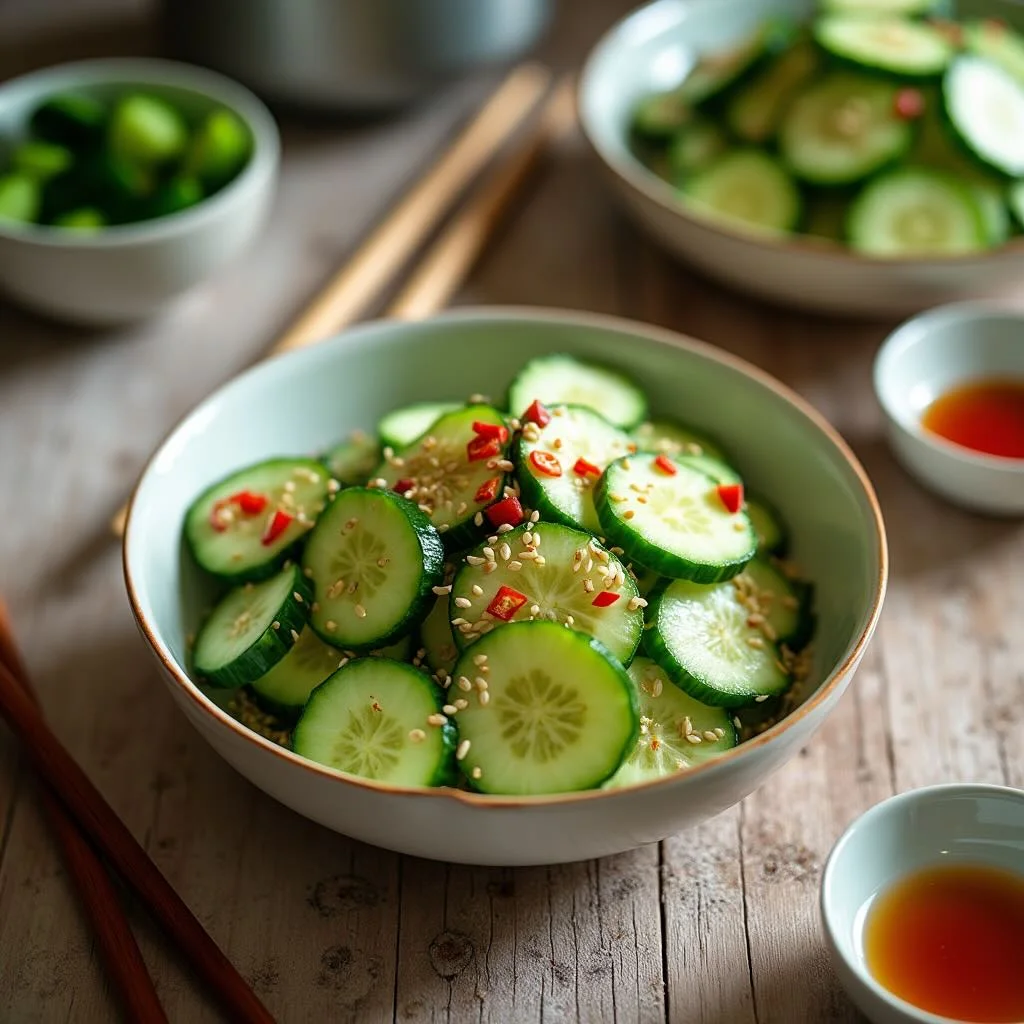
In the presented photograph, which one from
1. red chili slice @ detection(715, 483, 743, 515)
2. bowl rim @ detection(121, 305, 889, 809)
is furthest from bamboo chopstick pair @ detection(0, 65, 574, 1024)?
red chili slice @ detection(715, 483, 743, 515)

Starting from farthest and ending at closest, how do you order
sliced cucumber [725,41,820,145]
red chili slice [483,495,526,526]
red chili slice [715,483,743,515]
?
sliced cucumber [725,41,820,145] → red chili slice [715,483,743,515] → red chili slice [483,495,526,526]

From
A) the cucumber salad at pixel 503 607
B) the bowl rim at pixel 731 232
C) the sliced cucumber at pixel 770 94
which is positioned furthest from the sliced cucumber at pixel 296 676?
the sliced cucumber at pixel 770 94

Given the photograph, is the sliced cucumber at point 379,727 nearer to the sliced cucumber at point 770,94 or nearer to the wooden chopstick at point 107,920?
the wooden chopstick at point 107,920

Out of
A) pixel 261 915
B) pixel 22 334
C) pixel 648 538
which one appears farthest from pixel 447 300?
pixel 261 915

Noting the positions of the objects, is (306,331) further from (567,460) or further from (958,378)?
(958,378)

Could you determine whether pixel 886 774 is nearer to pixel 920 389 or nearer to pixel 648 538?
pixel 648 538

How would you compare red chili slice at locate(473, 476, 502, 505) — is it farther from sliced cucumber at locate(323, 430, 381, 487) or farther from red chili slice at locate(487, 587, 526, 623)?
sliced cucumber at locate(323, 430, 381, 487)

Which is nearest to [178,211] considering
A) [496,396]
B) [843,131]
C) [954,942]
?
[496,396]

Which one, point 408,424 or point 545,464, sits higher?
point 545,464
